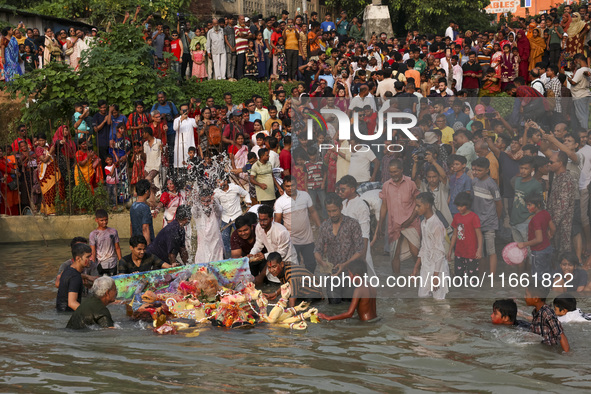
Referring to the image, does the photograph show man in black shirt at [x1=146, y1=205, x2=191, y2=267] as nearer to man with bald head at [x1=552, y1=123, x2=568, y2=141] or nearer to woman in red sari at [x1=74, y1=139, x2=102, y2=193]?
woman in red sari at [x1=74, y1=139, x2=102, y2=193]

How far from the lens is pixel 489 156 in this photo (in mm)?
13141

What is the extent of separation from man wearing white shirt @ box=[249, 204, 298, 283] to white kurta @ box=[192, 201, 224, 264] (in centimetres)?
60

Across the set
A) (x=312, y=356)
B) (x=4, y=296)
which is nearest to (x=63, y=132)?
(x=4, y=296)

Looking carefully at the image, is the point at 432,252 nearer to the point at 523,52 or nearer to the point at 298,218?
the point at 298,218

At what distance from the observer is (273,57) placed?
22.0 meters

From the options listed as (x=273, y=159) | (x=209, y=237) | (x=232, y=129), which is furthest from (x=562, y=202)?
(x=232, y=129)

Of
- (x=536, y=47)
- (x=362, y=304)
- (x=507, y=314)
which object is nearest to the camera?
(x=507, y=314)

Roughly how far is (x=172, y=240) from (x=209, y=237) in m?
0.54

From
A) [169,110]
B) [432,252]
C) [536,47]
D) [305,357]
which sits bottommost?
[305,357]

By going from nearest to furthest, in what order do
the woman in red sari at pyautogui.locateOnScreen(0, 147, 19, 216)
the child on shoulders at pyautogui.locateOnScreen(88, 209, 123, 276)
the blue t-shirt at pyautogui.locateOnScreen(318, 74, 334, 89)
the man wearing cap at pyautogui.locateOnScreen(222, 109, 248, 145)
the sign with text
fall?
the child on shoulders at pyautogui.locateOnScreen(88, 209, 123, 276), the man wearing cap at pyautogui.locateOnScreen(222, 109, 248, 145), the woman in red sari at pyautogui.locateOnScreen(0, 147, 19, 216), the blue t-shirt at pyautogui.locateOnScreen(318, 74, 334, 89), the sign with text

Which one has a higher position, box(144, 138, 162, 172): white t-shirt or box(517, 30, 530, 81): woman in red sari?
box(517, 30, 530, 81): woman in red sari

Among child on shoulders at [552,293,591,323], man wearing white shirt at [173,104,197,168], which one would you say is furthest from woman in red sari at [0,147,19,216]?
child on shoulders at [552,293,591,323]

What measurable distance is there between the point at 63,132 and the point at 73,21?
7.93 meters

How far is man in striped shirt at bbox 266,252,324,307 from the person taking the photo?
10.9 metres
